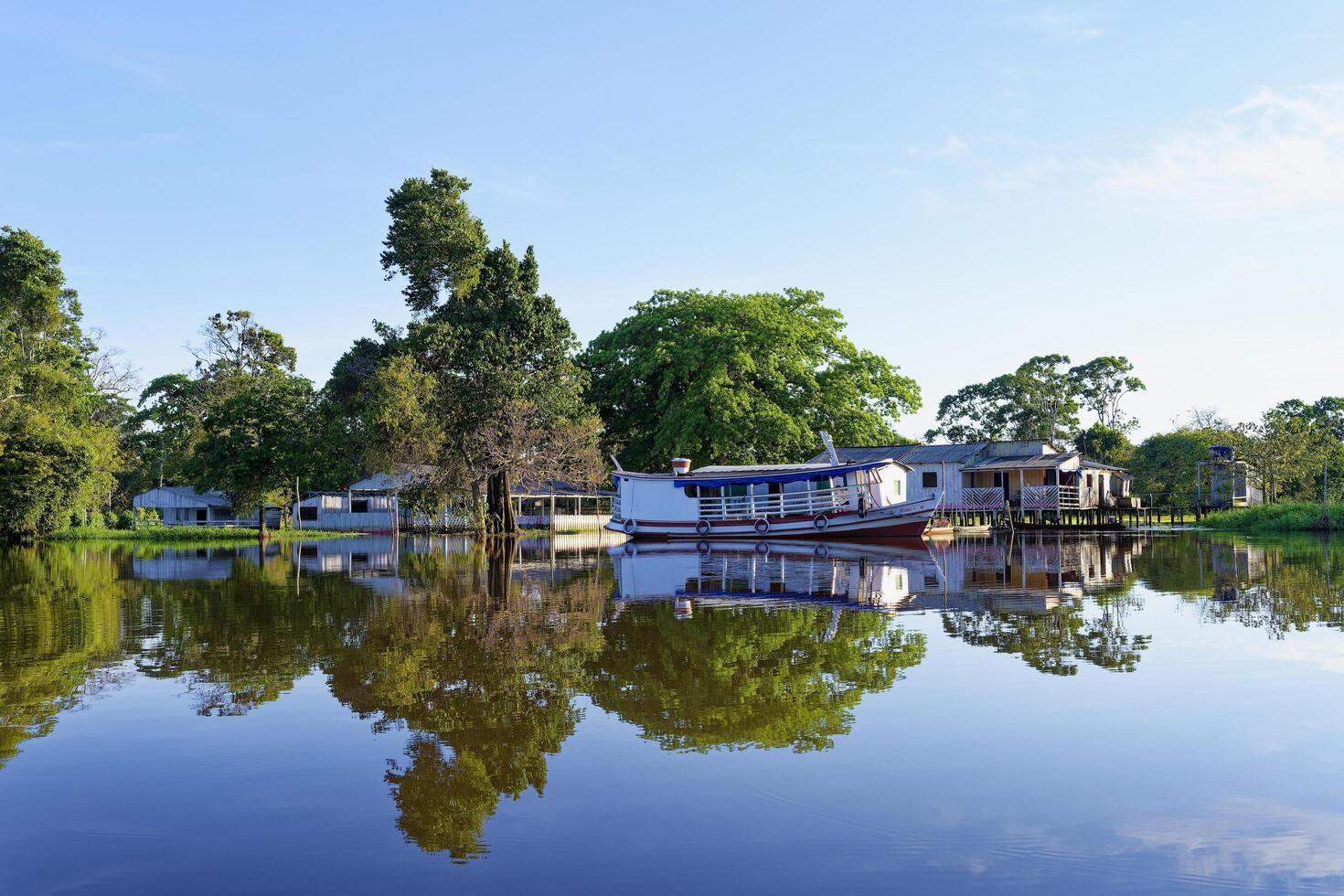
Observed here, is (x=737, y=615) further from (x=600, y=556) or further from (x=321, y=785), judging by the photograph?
(x=600, y=556)

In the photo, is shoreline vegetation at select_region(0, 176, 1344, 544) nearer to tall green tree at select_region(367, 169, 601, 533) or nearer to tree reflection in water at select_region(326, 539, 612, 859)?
tall green tree at select_region(367, 169, 601, 533)

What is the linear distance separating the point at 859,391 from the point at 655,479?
15.0m

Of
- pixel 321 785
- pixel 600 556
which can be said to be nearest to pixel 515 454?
pixel 600 556

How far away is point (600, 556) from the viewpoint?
29141 millimetres

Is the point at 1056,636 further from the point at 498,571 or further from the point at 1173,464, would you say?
the point at 1173,464

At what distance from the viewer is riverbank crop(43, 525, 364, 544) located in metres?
46.2

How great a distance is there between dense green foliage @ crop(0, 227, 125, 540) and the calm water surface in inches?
1344

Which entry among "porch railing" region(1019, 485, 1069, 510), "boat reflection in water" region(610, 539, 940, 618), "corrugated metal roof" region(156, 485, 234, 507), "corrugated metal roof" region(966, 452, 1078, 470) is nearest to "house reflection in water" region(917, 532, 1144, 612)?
"boat reflection in water" region(610, 539, 940, 618)

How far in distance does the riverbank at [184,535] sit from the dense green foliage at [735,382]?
1578 cm

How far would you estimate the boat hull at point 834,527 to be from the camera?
36.4m

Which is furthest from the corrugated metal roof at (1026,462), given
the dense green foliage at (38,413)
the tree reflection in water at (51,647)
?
the dense green foliage at (38,413)

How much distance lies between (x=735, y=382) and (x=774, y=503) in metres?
10.0

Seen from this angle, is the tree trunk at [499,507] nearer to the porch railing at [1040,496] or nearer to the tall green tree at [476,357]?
the tall green tree at [476,357]

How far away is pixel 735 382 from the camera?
4659 centimetres
